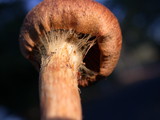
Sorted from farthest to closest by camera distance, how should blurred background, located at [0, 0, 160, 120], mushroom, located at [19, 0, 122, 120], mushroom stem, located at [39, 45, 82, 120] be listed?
1. blurred background, located at [0, 0, 160, 120]
2. mushroom, located at [19, 0, 122, 120]
3. mushroom stem, located at [39, 45, 82, 120]

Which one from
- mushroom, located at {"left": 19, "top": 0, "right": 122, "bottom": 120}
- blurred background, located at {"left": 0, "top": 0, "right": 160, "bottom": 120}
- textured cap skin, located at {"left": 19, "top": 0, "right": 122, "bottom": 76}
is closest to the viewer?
mushroom, located at {"left": 19, "top": 0, "right": 122, "bottom": 120}

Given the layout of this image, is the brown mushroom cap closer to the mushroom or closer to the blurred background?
the mushroom

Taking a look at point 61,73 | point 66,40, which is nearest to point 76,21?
point 66,40

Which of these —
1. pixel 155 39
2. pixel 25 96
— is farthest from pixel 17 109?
pixel 155 39

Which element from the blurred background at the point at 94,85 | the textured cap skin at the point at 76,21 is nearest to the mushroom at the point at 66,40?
the textured cap skin at the point at 76,21

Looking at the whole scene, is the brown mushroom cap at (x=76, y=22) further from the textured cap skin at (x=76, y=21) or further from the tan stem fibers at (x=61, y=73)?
the tan stem fibers at (x=61, y=73)

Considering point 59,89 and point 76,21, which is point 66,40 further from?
point 59,89

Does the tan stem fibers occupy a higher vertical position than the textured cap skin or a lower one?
lower

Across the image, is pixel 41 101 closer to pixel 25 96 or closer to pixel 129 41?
pixel 25 96

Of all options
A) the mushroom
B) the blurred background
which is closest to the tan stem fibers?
the mushroom
